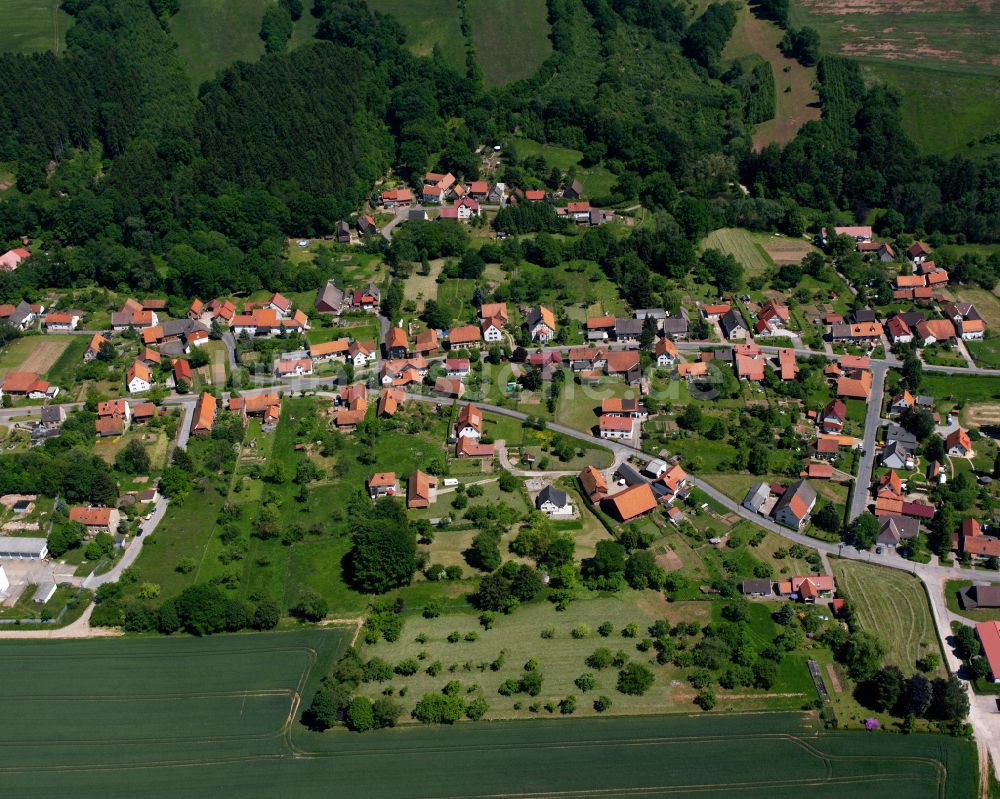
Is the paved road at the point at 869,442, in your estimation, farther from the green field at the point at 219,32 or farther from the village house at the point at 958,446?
the green field at the point at 219,32

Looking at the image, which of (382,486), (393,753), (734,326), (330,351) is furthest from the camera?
(734,326)

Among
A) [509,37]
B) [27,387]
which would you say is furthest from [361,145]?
[27,387]

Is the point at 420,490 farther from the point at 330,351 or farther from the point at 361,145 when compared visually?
the point at 361,145

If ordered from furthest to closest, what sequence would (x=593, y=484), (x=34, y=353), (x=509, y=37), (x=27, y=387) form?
(x=509, y=37)
(x=34, y=353)
(x=27, y=387)
(x=593, y=484)

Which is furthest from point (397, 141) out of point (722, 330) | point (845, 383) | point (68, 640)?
point (68, 640)

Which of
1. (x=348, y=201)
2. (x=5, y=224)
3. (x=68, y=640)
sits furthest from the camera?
(x=348, y=201)

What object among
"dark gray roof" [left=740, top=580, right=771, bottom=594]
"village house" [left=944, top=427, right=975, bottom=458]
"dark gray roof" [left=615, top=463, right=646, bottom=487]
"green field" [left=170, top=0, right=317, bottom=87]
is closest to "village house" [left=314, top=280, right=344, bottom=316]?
"dark gray roof" [left=615, top=463, right=646, bottom=487]

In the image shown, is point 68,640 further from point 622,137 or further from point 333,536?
point 622,137
